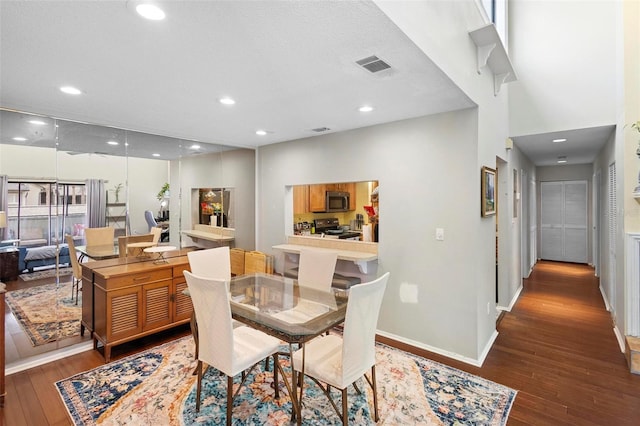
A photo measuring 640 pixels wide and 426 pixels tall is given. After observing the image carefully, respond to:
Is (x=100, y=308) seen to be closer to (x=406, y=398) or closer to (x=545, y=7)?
(x=406, y=398)

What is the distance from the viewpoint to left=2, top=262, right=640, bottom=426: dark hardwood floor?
221 centimetres

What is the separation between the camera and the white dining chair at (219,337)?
1912 millimetres

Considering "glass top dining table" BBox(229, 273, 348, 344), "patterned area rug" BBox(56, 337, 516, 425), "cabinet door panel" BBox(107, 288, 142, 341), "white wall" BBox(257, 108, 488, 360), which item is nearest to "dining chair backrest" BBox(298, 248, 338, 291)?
"glass top dining table" BBox(229, 273, 348, 344)

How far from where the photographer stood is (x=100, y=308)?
119 inches

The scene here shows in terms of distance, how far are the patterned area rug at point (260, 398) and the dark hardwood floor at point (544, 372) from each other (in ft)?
0.44

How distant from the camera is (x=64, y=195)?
121 inches

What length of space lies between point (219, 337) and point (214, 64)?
175 centimetres

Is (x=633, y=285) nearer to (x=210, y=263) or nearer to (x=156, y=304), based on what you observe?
(x=210, y=263)

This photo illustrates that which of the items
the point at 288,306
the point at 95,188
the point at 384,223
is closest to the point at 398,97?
the point at 384,223

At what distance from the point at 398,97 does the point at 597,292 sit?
5.26 metres

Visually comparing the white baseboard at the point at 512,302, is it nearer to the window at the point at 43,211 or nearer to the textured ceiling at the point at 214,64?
the textured ceiling at the point at 214,64

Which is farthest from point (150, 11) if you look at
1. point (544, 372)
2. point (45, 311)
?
point (544, 372)

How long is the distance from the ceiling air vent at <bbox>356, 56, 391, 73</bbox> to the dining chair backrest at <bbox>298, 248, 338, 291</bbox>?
5.74 ft

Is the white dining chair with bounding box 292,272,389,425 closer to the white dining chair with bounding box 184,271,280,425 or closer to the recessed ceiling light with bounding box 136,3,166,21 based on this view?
the white dining chair with bounding box 184,271,280,425
